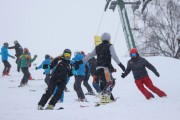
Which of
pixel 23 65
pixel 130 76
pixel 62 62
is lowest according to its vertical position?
pixel 130 76

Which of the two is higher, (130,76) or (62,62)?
(62,62)

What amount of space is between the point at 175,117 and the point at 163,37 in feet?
97.1

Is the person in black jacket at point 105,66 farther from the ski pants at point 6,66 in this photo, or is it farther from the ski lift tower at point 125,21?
the ski lift tower at point 125,21

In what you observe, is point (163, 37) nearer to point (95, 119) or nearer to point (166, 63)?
point (166, 63)

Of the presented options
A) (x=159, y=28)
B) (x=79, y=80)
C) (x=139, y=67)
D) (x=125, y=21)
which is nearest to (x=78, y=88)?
(x=79, y=80)

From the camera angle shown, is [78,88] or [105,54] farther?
[78,88]

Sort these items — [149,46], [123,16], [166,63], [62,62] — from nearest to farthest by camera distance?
[62,62], [166,63], [123,16], [149,46]

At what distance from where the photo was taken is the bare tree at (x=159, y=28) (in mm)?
32125

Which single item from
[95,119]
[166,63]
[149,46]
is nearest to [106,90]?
[95,119]

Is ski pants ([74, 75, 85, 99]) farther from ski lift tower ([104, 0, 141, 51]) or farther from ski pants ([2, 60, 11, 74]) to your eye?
ski lift tower ([104, 0, 141, 51])

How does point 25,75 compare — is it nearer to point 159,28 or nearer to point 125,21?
point 125,21

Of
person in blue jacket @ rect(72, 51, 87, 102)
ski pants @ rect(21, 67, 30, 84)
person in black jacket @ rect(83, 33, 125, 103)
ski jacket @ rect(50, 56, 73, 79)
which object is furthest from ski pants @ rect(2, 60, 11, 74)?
person in black jacket @ rect(83, 33, 125, 103)

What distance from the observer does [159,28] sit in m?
32.8

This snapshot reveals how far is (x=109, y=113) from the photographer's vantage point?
565cm
